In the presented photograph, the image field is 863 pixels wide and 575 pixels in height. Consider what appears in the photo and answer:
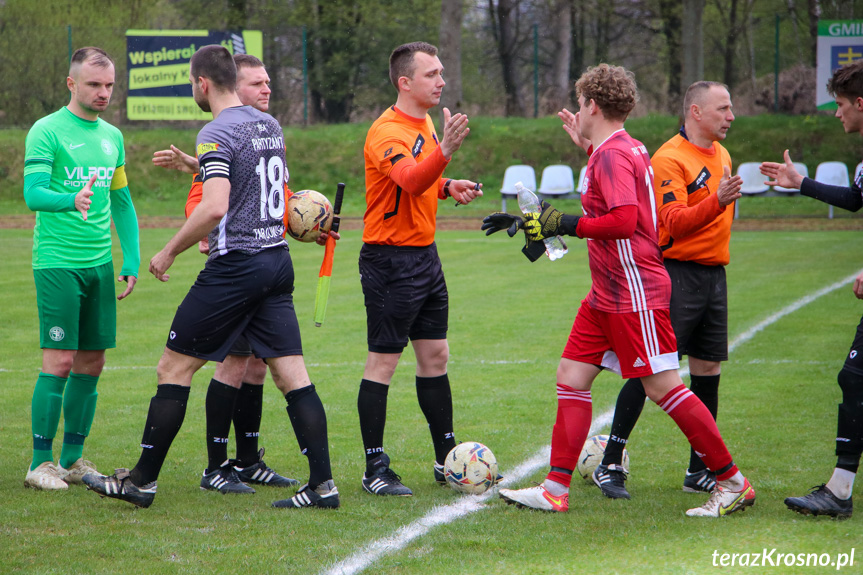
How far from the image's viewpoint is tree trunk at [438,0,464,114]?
2867cm

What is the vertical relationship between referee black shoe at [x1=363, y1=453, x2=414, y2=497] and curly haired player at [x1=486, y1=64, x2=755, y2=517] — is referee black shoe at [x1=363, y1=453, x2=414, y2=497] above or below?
below

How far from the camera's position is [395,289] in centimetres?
A: 513

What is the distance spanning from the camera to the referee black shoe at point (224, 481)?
5.15 metres

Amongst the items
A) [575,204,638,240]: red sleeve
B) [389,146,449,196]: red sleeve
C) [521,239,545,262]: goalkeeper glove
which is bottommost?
[521,239,545,262]: goalkeeper glove

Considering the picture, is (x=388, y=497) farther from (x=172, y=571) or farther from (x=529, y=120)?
(x=529, y=120)

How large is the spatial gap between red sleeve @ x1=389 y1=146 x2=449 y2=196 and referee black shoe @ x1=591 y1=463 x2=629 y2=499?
185 cm

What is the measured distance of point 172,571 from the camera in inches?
152

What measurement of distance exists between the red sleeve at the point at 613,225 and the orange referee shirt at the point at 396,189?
95 centimetres

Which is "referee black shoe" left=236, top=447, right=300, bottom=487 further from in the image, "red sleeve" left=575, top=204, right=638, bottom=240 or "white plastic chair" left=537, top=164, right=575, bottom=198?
"white plastic chair" left=537, top=164, right=575, bottom=198

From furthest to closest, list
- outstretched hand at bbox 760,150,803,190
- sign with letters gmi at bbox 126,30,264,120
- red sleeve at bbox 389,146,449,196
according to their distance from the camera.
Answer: sign with letters gmi at bbox 126,30,264,120, outstretched hand at bbox 760,150,803,190, red sleeve at bbox 389,146,449,196

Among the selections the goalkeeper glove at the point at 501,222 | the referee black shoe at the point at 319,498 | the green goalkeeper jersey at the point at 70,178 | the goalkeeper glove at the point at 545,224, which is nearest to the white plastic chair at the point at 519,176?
the green goalkeeper jersey at the point at 70,178

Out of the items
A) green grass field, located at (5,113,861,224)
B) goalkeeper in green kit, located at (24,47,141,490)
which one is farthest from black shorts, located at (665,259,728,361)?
green grass field, located at (5,113,861,224)

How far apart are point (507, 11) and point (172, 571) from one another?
34.9 metres

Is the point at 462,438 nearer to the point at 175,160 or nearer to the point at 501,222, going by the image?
the point at 501,222
